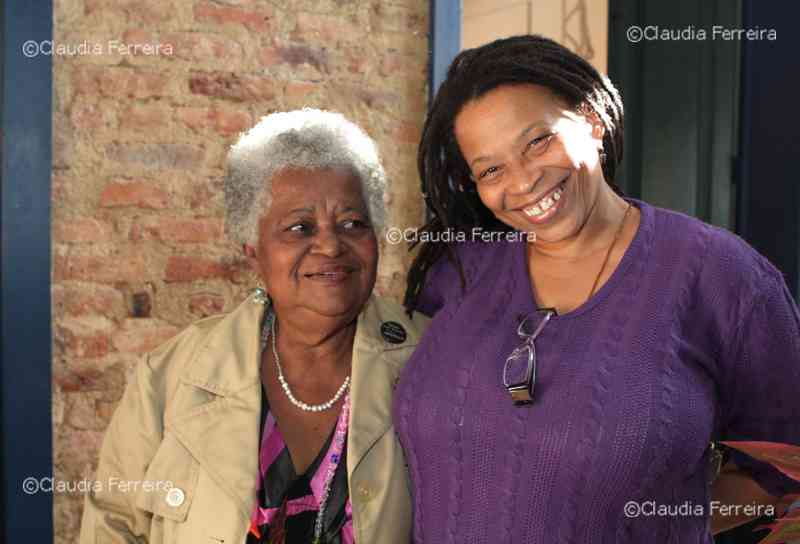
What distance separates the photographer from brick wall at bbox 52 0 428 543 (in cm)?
255

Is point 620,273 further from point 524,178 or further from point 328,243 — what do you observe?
point 328,243

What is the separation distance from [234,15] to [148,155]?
537mm

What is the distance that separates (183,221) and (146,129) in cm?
31

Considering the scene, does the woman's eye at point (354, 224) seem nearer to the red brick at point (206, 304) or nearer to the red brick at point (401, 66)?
the red brick at point (206, 304)

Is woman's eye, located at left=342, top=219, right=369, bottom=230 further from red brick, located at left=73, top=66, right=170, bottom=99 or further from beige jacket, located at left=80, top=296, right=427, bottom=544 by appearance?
red brick, located at left=73, top=66, right=170, bottom=99

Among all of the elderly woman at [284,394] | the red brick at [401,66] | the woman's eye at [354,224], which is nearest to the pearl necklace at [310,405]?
the elderly woman at [284,394]

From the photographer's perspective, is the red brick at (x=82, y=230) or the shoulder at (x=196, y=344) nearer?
the shoulder at (x=196, y=344)

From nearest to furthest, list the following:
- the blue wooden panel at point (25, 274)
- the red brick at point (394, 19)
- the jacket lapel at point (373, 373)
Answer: the jacket lapel at point (373, 373), the blue wooden panel at point (25, 274), the red brick at point (394, 19)

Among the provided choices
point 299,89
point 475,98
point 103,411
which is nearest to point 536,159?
point 475,98

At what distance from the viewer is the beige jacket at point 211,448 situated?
1.95m

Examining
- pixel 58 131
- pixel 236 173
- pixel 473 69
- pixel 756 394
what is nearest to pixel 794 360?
pixel 756 394

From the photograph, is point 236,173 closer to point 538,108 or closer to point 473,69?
point 473,69

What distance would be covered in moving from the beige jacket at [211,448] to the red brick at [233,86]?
89cm

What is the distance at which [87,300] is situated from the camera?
2578mm
